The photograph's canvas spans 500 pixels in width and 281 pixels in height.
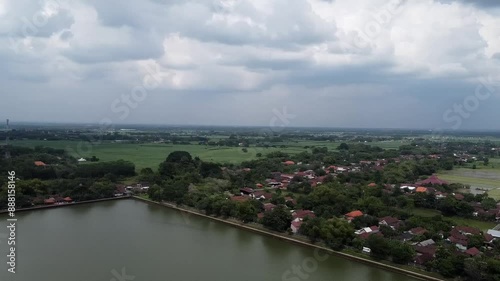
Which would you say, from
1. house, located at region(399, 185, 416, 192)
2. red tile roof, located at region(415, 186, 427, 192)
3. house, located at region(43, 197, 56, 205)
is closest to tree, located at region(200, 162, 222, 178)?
house, located at region(43, 197, 56, 205)

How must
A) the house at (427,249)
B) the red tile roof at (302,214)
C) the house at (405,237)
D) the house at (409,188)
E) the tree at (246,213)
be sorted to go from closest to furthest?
1. the house at (427,249)
2. the house at (405,237)
3. the red tile roof at (302,214)
4. the tree at (246,213)
5. the house at (409,188)

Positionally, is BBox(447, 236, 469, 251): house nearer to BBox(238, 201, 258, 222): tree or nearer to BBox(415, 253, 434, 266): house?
BBox(415, 253, 434, 266): house

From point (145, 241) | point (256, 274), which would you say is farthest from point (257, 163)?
point (256, 274)

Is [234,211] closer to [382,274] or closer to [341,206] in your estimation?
[341,206]

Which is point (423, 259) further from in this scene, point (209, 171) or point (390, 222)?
point (209, 171)

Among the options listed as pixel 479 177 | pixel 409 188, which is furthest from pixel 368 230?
pixel 479 177

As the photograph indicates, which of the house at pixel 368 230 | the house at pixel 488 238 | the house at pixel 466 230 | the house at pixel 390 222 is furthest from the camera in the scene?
the house at pixel 390 222

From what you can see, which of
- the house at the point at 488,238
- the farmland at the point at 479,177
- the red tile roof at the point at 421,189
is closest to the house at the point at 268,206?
the house at the point at 488,238

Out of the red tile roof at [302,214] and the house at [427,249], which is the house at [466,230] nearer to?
the house at [427,249]
